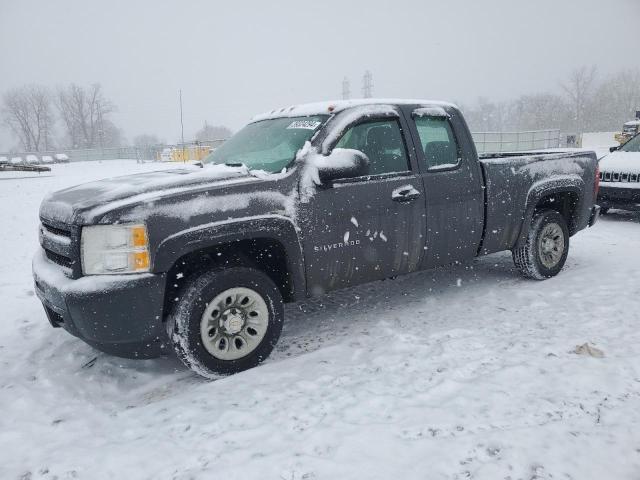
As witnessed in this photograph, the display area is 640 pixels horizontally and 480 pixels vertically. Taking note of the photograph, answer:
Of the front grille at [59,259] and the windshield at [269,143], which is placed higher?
the windshield at [269,143]

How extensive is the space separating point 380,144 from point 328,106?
541mm

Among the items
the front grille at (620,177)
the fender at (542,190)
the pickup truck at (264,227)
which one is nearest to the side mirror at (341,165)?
the pickup truck at (264,227)

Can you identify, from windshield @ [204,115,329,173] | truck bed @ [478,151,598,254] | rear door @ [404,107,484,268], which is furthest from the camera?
truck bed @ [478,151,598,254]

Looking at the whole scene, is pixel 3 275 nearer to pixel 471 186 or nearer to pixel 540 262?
pixel 471 186

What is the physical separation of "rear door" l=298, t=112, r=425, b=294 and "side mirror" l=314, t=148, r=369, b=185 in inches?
6.5

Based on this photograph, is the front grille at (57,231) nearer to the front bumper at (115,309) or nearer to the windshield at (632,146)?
the front bumper at (115,309)

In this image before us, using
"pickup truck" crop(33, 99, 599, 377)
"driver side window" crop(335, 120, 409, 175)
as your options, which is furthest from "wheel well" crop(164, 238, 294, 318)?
"driver side window" crop(335, 120, 409, 175)

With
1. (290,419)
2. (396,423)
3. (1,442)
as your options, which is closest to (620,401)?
(396,423)

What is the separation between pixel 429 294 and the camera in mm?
5344

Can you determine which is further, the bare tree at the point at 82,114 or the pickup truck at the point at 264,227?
the bare tree at the point at 82,114

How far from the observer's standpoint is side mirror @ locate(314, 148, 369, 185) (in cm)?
369

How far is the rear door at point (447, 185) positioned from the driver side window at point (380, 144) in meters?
0.17

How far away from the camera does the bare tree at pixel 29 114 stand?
105 meters

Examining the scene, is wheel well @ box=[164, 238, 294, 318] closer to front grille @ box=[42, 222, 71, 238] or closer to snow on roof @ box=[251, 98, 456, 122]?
front grille @ box=[42, 222, 71, 238]
